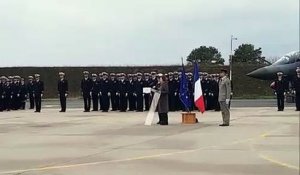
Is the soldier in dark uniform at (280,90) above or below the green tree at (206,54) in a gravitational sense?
below

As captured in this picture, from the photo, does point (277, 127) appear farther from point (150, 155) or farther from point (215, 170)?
point (215, 170)

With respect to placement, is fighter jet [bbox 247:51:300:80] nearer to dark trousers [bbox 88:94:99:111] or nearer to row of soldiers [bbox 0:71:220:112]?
row of soldiers [bbox 0:71:220:112]

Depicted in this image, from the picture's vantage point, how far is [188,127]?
17109 mm

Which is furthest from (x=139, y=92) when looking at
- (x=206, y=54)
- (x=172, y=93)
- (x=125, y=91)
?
(x=206, y=54)

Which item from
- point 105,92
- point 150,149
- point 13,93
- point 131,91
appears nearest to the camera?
point 150,149

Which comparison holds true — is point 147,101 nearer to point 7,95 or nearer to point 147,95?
point 147,95

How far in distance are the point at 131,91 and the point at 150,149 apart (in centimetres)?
1424

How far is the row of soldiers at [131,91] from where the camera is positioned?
26062 millimetres

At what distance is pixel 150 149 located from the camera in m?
12.1

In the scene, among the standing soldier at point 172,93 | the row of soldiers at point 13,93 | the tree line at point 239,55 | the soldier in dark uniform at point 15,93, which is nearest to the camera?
the standing soldier at point 172,93

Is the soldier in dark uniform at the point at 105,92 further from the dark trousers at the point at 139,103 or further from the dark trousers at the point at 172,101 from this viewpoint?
the dark trousers at the point at 172,101

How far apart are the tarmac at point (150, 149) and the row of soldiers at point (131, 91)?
784 centimetres

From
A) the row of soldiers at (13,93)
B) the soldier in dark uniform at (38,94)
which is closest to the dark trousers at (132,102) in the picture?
the soldier in dark uniform at (38,94)

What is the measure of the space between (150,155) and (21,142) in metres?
3.89
